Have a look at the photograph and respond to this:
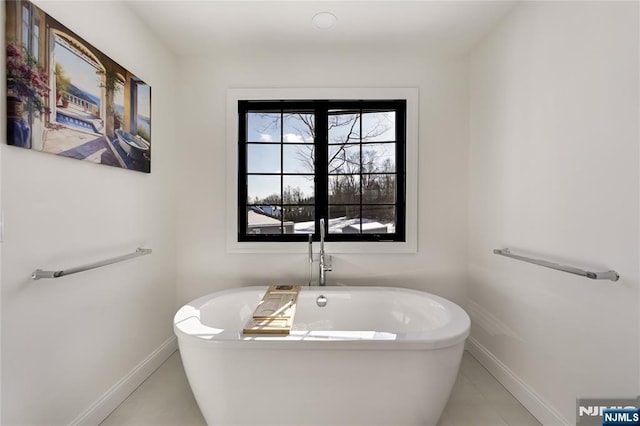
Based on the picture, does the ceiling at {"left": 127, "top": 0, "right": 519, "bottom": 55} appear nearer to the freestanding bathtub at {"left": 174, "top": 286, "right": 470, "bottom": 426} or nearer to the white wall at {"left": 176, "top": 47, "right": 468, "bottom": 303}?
the white wall at {"left": 176, "top": 47, "right": 468, "bottom": 303}

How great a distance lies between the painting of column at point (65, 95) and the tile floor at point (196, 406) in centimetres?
141

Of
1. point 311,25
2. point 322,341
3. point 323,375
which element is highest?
point 311,25

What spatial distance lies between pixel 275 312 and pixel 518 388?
5.04 ft

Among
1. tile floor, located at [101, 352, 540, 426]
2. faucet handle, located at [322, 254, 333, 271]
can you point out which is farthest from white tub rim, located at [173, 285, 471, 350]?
faucet handle, located at [322, 254, 333, 271]

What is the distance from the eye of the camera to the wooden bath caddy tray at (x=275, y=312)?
1.41 metres

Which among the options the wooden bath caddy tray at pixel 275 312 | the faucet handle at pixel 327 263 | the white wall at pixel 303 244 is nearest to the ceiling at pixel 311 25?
the white wall at pixel 303 244

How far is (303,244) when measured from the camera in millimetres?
2395

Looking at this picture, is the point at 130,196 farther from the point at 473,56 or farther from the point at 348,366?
the point at 473,56

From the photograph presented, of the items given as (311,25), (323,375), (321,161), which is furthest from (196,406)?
(311,25)

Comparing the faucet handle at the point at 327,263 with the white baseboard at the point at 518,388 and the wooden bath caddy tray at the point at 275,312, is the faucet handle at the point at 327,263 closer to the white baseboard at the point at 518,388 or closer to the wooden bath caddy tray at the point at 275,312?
the wooden bath caddy tray at the point at 275,312

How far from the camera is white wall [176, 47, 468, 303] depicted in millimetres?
2352

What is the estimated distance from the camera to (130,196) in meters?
1.84

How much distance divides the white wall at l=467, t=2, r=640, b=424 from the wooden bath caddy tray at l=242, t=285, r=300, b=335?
1.39 meters

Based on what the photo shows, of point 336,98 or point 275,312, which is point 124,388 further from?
point 336,98
